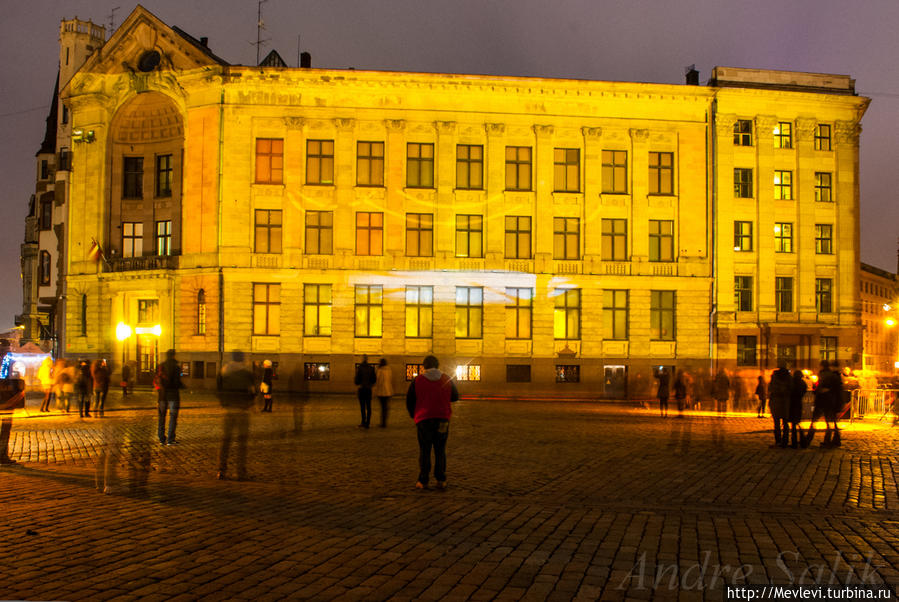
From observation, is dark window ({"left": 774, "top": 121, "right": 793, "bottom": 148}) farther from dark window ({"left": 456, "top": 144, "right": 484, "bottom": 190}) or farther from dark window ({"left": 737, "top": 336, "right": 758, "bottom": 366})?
dark window ({"left": 456, "top": 144, "right": 484, "bottom": 190})

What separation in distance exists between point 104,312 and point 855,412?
39999 millimetres

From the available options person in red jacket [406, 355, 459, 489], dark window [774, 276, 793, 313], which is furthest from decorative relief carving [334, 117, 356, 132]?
person in red jacket [406, 355, 459, 489]

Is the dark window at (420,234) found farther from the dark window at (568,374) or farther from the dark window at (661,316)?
the dark window at (661,316)

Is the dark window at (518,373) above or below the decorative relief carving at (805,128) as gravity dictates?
below

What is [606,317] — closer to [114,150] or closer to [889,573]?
[114,150]

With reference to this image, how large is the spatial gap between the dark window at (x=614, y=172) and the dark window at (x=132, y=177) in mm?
27890

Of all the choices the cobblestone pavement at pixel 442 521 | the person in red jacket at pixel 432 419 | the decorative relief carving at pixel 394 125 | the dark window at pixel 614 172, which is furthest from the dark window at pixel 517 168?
the person in red jacket at pixel 432 419

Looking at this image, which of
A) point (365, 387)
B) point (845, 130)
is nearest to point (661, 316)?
point (845, 130)

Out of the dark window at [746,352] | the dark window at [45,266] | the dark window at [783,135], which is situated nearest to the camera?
the dark window at [746,352]

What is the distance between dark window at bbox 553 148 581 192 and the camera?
46719 millimetres

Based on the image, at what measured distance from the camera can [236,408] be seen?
31.2m

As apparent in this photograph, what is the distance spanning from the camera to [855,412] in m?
29.0

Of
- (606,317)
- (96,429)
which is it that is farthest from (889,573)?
(606,317)

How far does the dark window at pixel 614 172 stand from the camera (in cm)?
4706
